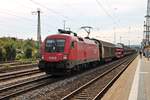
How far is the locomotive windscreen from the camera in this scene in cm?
2255

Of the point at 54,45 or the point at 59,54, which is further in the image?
the point at 54,45

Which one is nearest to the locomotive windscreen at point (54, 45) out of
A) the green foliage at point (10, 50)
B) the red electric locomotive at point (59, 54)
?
the red electric locomotive at point (59, 54)

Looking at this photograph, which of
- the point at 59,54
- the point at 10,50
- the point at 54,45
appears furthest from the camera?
the point at 10,50

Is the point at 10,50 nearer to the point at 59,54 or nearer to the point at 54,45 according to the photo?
the point at 54,45

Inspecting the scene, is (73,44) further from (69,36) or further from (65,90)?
(65,90)

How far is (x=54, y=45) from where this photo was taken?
22.8 metres

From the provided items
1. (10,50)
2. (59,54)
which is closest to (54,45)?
(59,54)

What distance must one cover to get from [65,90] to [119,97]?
3.14 meters

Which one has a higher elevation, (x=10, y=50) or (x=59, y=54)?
(x=10, y=50)

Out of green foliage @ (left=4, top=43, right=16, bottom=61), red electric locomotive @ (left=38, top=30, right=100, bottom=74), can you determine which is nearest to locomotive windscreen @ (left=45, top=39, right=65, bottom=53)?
red electric locomotive @ (left=38, top=30, right=100, bottom=74)

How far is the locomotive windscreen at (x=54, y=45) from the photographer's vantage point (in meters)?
22.5

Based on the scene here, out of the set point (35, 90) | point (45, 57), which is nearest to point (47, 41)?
point (45, 57)

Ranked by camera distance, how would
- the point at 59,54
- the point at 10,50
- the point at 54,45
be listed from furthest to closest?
the point at 10,50, the point at 54,45, the point at 59,54

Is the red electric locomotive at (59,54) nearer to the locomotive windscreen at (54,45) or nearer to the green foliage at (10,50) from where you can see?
the locomotive windscreen at (54,45)
